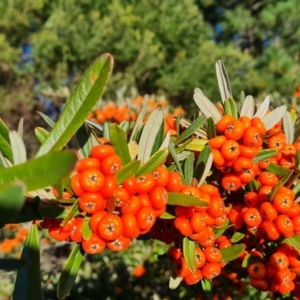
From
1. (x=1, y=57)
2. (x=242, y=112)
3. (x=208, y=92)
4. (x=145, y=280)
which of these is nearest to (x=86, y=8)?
(x=1, y=57)

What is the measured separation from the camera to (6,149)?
100 centimetres

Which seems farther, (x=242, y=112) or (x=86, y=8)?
(x=86, y=8)

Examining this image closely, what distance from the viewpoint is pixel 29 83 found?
12891 mm

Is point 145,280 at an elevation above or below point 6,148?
below

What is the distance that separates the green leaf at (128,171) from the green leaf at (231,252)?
53 centimetres

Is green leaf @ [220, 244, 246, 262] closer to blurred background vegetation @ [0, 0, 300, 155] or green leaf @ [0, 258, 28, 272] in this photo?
green leaf @ [0, 258, 28, 272]

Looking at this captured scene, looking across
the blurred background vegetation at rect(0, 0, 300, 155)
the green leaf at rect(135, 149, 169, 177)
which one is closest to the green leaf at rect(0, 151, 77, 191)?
the green leaf at rect(135, 149, 169, 177)

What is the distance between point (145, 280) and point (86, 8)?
1174 cm

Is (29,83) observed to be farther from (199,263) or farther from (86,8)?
(199,263)

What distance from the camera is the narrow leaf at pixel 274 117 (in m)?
1.45

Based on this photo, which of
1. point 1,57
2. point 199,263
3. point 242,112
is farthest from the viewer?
point 1,57

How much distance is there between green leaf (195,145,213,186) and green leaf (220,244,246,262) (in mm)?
266

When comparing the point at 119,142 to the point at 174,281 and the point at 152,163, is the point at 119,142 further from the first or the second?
the point at 174,281

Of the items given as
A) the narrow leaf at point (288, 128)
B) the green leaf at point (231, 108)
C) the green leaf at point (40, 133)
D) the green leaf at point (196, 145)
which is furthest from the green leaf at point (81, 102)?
the narrow leaf at point (288, 128)
